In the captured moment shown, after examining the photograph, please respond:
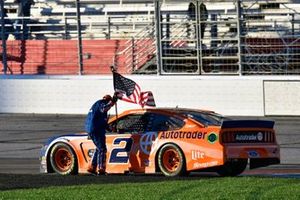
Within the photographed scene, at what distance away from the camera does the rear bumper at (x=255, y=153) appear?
1830 cm

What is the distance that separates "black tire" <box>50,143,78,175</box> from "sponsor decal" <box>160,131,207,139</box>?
6.10 feet

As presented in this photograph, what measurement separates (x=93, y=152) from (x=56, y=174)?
81 cm

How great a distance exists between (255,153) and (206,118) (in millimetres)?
1198

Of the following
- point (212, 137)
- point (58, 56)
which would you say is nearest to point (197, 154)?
point (212, 137)

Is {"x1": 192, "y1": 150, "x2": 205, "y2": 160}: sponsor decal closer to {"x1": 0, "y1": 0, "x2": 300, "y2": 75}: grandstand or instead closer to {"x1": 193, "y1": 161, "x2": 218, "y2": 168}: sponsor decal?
{"x1": 193, "y1": 161, "x2": 218, "y2": 168}: sponsor decal

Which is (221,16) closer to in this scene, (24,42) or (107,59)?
(107,59)

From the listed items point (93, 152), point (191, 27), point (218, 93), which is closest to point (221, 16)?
point (191, 27)

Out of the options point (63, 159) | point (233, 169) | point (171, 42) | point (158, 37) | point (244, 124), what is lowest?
point (233, 169)

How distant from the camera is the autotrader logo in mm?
18953

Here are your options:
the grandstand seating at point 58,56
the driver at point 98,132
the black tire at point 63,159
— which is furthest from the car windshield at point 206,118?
the grandstand seating at point 58,56

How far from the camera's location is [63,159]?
20109 mm

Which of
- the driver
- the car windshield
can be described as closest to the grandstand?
the car windshield

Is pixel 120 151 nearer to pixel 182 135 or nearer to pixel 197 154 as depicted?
pixel 182 135

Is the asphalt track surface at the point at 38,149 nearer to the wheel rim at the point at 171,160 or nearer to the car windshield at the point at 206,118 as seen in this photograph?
the wheel rim at the point at 171,160
